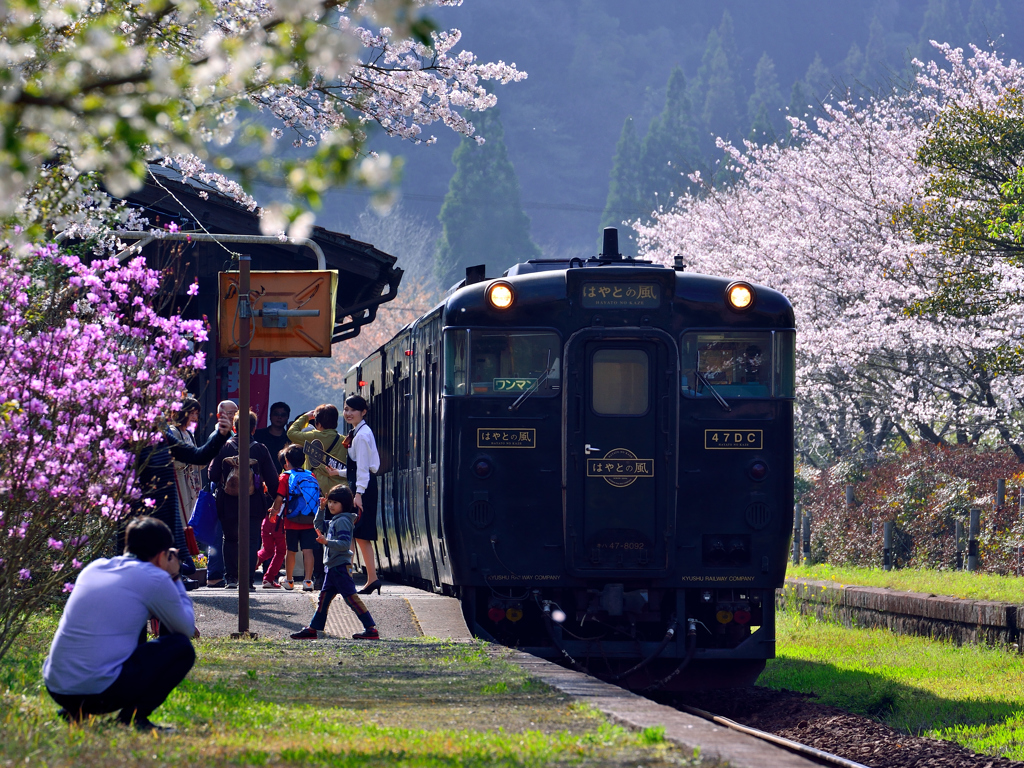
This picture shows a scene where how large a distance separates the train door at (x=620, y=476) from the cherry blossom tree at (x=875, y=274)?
10247 mm

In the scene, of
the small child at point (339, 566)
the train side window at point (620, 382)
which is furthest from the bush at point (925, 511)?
the small child at point (339, 566)

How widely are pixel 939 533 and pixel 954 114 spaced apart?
560 centimetres

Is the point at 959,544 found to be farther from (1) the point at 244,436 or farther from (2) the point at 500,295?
(1) the point at 244,436

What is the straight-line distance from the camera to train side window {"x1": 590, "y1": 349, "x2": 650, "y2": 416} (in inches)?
390

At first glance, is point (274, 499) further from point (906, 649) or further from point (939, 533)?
point (939, 533)

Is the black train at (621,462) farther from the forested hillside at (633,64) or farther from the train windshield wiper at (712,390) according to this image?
the forested hillside at (633,64)

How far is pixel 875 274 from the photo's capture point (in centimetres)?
2403

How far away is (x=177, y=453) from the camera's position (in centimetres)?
938

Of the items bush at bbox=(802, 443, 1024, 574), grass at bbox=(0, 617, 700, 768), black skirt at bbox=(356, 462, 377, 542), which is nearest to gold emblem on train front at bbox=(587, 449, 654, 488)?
grass at bbox=(0, 617, 700, 768)

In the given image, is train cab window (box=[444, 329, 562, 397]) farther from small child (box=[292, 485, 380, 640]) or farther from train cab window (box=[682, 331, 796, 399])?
small child (box=[292, 485, 380, 640])

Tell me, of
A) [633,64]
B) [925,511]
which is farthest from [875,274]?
[633,64]

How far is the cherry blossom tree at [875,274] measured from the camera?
2180cm

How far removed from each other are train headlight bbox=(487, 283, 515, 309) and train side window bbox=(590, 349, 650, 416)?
727 mm

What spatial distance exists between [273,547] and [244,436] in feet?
10.7
